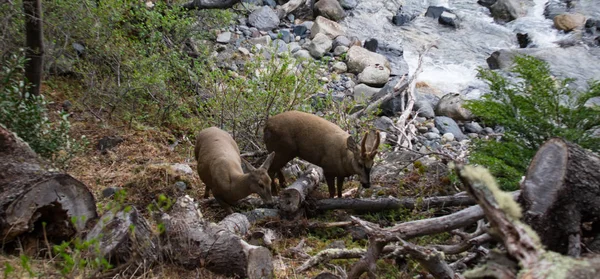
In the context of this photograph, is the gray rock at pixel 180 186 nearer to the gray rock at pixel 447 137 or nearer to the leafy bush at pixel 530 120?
the leafy bush at pixel 530 120

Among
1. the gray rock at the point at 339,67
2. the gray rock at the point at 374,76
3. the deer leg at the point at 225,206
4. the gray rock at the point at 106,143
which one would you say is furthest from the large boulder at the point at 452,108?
the deer leg at the point at 225,206

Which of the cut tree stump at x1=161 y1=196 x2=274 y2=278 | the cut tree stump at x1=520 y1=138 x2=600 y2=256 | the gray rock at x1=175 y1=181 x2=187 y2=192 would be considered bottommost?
the gray rock at x1=175 y1=181 x2=187 y2=192

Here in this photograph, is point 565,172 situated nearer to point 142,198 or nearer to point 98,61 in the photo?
point 142,198

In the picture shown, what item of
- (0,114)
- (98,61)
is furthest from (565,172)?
(98,61)

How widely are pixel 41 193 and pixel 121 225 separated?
29.1 inches

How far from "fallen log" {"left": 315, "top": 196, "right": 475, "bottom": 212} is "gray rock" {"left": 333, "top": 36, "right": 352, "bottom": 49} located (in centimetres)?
1032

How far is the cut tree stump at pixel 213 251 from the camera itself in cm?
512

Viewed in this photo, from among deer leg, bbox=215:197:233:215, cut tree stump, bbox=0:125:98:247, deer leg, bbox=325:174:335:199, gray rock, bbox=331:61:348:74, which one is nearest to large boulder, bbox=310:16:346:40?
gray rock, bbox=331:61:348:74

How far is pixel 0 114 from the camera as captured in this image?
652cm

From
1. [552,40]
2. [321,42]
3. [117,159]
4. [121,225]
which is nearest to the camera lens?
[121,225]

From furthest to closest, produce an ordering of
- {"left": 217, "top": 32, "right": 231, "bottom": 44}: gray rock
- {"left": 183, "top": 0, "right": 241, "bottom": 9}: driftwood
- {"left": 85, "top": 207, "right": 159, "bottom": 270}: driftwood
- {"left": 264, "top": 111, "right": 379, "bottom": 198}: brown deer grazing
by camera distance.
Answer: {"left": 217, "top": 32, "right": 231, "bottom": 44}: gray rock < {"left": 183, "top": 0, "right": 241, "bottom": 9}: driftwood < {"left": 264, "top": 111, "right": 379, "bottom": 198}: brown deer grazing < {"left": 85, "top": 207, "right": 159, "bottom": 270}: driftwood

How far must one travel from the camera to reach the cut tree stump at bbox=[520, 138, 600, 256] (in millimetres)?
4008

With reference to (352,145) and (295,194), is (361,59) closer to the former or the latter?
(352,145)

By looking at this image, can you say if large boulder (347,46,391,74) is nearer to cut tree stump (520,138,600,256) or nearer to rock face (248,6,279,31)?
rock face (248,6,279,31)
